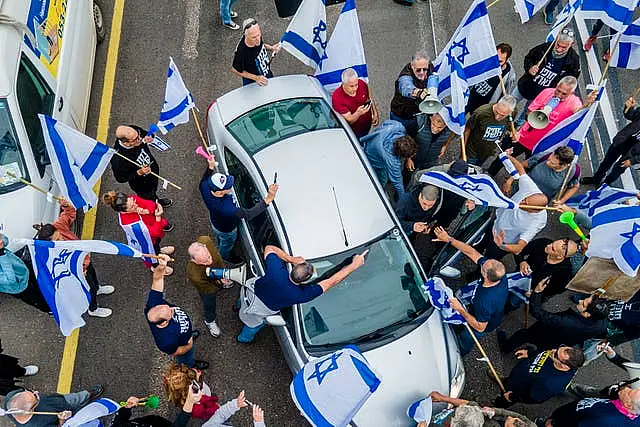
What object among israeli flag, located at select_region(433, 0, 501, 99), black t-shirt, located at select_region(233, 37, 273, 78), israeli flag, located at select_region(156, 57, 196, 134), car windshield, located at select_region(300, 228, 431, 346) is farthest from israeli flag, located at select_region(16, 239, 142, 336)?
israeli flag, located at select_region(433, 0, 501, 99)

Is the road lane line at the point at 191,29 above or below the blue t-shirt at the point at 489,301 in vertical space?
above

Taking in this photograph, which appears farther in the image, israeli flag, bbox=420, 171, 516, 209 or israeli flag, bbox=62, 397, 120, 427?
israeli flag, bbox=420, 171, 516, 209

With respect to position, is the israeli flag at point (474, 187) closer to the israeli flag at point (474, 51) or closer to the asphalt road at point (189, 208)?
the israeli flag at point (474, 51)

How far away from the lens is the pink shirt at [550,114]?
21.7 feet

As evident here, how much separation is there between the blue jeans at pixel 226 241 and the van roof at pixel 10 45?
8.94 feet

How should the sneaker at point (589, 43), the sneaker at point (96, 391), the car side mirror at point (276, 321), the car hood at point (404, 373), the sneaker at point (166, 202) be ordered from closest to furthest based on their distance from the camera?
1. the car hood at point (404, 373)
2. the car side mirror at point (276, 321)
3. the sneaker at point (96, 391)
4. the sneaker at point (166, 202)
5. the sneaker at point (589, 43)

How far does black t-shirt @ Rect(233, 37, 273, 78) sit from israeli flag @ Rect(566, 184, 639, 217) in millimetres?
4172

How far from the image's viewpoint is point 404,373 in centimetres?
552

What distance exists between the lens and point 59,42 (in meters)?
7.36

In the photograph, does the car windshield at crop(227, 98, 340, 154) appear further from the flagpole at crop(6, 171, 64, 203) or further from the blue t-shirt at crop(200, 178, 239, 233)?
the flagpole at crop(6, 171, 64, 203)

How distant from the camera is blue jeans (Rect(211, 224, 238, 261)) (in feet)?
21.3

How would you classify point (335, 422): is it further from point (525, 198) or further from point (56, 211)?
point (56, 211)

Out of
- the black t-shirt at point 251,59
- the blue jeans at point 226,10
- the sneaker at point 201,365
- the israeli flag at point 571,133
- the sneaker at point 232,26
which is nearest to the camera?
the israeli flag at point 571,133

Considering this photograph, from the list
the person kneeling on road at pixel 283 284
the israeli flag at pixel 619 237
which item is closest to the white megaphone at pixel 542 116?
the israeli flag at pixel 619 237
